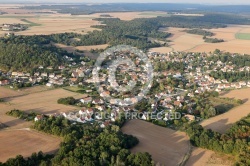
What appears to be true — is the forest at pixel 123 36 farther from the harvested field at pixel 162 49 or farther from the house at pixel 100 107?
the house at pixel 100 107

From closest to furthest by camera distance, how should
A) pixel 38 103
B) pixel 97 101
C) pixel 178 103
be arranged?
pixel 38 103, pixel 97 101, pixel 178 103

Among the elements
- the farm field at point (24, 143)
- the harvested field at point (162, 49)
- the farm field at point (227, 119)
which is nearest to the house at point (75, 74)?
the farm field at point (24, 143)

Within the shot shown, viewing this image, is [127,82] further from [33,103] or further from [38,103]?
[33,103]

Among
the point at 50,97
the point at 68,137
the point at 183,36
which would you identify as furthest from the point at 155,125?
the point at 183,36

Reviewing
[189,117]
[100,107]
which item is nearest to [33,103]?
[100,107]

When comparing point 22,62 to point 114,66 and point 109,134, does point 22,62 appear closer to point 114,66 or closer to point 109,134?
point 114,66

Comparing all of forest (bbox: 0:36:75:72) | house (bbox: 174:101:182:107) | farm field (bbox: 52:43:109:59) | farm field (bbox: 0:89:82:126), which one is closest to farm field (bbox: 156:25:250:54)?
farm field (bbox: 52:43:109:59)

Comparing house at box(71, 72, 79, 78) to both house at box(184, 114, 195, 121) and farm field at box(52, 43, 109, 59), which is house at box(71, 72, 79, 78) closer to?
farm field at box(52, 43, 109, 59)
